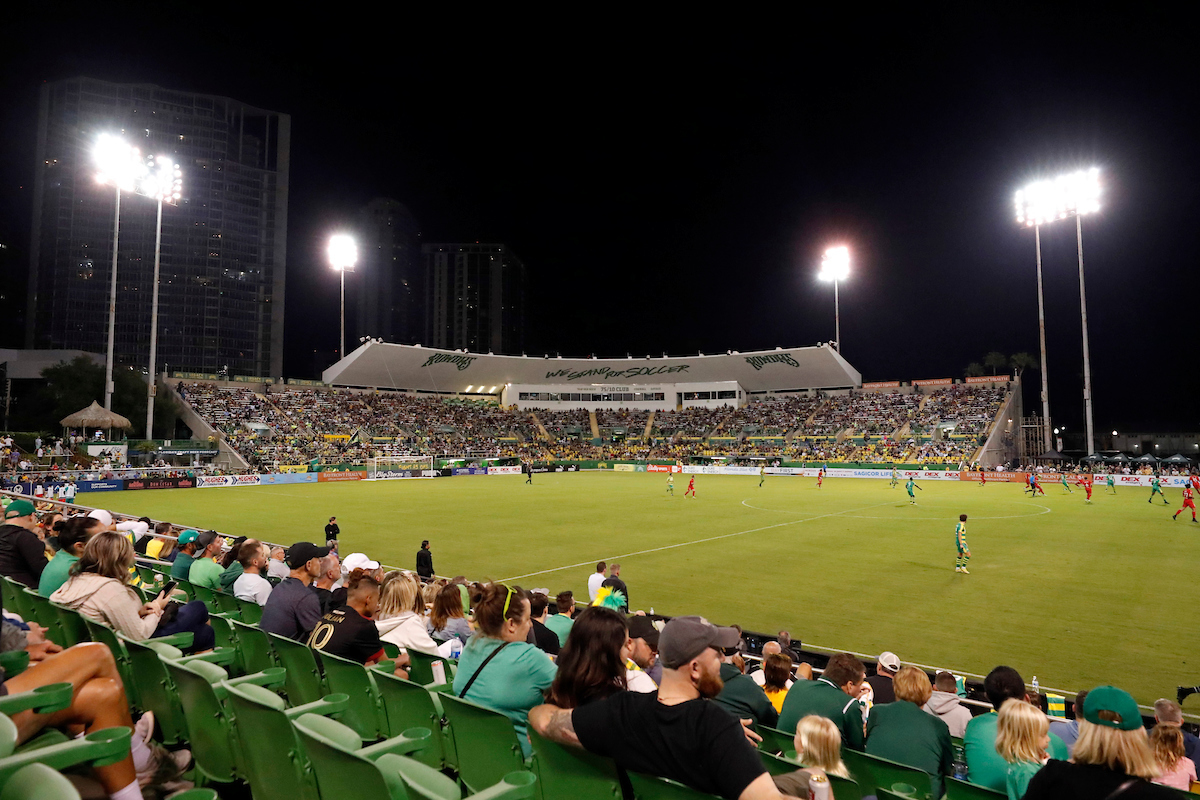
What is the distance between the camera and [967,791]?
359cm

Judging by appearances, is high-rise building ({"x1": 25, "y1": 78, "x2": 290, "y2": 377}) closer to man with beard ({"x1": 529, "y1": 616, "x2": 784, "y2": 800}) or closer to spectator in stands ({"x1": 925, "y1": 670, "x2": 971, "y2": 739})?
spectator in stands ({"x1": 925, "y1": 670, "x2": 971, "y2": 739})

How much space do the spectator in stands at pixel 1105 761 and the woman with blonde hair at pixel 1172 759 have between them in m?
2.04

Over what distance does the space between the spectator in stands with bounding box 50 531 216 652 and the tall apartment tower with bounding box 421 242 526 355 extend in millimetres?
139484

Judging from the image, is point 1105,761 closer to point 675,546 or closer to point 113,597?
point 113,597

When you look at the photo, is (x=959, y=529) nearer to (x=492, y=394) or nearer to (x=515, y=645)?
(x=515, y=645)

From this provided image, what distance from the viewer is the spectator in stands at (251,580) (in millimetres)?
7578

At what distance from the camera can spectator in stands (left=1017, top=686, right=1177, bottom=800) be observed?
2654mm

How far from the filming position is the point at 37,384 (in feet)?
235

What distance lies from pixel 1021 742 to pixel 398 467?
58.1 meters

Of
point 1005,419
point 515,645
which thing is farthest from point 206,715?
point 1005,419

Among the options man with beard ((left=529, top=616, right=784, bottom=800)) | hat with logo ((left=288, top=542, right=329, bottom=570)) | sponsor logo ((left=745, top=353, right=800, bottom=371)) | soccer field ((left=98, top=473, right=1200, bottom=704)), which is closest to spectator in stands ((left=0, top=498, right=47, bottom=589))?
hat with logo ((left=288, top=542, right=329, bottom=570))

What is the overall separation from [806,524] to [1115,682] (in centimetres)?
1698

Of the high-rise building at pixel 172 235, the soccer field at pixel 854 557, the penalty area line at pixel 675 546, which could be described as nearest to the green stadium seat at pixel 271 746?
the soccer field at pixel 854 557

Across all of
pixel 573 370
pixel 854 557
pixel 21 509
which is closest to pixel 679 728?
pixel 21 509
